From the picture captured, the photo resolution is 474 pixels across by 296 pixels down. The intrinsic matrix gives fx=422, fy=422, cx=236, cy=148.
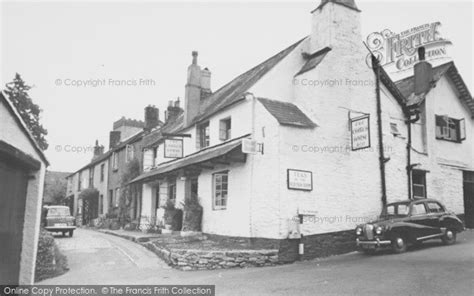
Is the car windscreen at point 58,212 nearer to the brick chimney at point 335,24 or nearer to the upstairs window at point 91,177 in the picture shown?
the brick chimney at point 335,24

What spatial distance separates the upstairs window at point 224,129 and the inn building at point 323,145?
0.15 ft

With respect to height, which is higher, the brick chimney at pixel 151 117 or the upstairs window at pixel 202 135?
the brick chimney at pixel 151 117

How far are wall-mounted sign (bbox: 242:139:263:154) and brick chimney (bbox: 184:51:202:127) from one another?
21.0 feet

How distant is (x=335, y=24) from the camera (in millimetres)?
16031

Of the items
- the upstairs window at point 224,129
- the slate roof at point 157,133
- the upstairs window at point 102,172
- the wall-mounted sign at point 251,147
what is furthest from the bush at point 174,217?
the upstairs window at point 102,172

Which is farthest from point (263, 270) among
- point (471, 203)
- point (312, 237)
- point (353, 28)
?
point (471, 203)

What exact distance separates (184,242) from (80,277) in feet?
17.1

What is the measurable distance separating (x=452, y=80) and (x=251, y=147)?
1193 cm

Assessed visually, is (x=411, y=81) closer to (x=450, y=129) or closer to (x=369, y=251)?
(x=450, y=129)

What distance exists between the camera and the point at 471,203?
19656mm

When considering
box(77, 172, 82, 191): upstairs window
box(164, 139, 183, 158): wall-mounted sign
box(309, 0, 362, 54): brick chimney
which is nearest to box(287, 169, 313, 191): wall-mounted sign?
box(309, 0, 362, 54): brick chimney

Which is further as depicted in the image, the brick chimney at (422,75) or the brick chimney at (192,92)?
the brick chimney at (192,92)

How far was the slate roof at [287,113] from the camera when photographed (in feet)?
46.6

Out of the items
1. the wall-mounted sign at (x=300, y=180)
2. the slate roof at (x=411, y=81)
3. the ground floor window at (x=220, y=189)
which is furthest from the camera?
the slate roof at (x=411, y=81)
